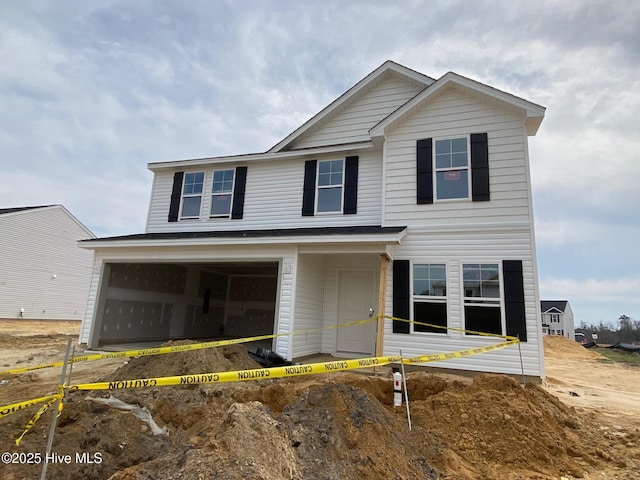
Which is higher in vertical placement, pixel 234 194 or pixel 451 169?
pixel 451 169

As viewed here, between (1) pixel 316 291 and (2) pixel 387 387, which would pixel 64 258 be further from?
(2) pixel 387 387

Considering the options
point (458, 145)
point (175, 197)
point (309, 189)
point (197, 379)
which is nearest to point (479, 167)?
point (458, 145)

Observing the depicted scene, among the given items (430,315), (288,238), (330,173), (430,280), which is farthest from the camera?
(330,173)

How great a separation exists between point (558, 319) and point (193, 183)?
4617 cm

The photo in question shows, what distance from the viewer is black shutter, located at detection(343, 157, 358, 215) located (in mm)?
10242

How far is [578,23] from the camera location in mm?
8945

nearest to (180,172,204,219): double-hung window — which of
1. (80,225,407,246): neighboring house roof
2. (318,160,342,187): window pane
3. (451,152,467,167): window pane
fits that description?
(80,225,407,246): neighboring house roof

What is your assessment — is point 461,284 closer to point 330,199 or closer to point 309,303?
point 309,303

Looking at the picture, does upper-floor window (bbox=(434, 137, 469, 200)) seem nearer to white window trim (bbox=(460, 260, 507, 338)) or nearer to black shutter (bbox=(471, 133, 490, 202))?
black shutter (bbox=(471, 133, 490, 202))

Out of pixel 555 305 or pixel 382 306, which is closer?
pixel 382 306

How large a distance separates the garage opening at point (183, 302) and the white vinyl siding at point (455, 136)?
444cm

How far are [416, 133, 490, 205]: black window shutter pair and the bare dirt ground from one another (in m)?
4.71

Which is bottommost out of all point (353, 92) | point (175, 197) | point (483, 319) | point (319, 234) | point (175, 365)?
point (175, 365)

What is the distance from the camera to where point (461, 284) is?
27.0 feet
